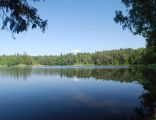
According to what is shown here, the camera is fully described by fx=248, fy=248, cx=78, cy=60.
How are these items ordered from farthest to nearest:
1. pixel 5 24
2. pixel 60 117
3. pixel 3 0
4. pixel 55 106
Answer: pixel 55 106
pixel 60 117
pixel 5 24
pixel 3 0

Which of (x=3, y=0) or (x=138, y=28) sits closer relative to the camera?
(x=3, y=0)

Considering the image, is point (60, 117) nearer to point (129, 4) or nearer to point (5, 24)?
point (5, 24)

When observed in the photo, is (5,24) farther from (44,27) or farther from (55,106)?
(55,106)

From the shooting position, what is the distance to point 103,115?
1823 cm

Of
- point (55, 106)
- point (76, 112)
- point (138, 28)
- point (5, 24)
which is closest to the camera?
point (5, 24)

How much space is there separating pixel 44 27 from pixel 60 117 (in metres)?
9.20

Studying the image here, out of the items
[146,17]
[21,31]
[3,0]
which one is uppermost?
[146,17]

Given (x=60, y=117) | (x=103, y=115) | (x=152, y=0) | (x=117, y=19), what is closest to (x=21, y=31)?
(x=60, y=117)

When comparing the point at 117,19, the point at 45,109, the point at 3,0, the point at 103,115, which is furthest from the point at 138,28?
the point at 3,0

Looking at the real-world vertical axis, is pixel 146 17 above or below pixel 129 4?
below

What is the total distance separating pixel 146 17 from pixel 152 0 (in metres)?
2.45

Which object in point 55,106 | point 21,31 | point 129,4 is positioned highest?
point 129,4

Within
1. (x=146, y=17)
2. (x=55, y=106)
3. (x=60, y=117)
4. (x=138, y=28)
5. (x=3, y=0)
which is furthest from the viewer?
(x=138, y=28)

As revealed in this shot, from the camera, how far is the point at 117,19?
23625 mm
